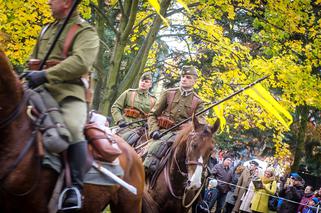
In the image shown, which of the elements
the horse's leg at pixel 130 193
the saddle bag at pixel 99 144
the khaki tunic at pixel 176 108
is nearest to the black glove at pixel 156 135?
the khaki tunic at pixel 176 108

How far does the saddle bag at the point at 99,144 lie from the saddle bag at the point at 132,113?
5399mm

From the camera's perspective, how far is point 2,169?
13.4 feet

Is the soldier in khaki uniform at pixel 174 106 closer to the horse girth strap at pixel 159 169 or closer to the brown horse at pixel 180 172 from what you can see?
the horse girth strap at pixel 159 169

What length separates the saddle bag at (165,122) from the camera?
326 inches

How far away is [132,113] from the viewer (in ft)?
34.4

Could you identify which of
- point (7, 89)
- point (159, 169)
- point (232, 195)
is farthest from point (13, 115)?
point (232, 195)

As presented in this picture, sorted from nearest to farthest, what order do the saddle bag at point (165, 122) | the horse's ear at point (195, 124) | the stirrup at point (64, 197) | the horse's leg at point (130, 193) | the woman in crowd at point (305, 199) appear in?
the stirrup at point (64, 197), the horse's leg at point (130, 193), the horse's ear at point (195, 124), the saddle bag at point (165, 122), the woman in crowd at point (305, 199)

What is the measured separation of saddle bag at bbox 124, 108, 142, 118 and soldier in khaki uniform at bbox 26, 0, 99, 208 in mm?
5642

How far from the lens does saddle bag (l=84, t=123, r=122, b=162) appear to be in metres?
4.91

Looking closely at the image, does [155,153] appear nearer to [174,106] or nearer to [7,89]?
[174,106]

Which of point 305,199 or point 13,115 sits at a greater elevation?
point 13,115

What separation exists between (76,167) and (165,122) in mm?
3873

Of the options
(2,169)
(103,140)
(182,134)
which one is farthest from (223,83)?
(2,169)

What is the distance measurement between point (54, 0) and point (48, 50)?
510 mm
